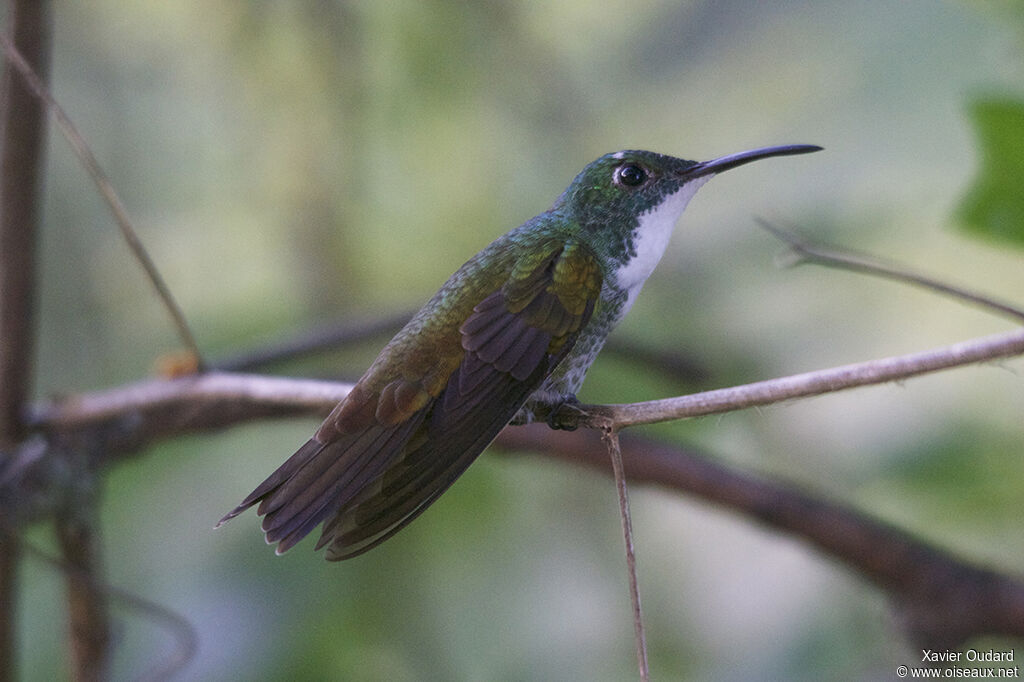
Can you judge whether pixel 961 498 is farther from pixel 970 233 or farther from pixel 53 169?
pixel 53 169

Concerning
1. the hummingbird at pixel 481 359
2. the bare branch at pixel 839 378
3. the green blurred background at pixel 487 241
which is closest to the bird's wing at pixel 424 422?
the hummingbird at pixel 481 359

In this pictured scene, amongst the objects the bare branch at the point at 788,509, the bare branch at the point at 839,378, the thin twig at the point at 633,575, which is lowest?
the thin twig at the point at 633,575

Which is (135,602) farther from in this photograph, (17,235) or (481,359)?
(481,359)

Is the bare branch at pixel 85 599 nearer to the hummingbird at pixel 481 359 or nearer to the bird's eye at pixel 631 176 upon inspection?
the hummingbird at pixel 481 359

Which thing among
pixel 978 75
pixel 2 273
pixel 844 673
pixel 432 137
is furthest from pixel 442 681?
pixel 978 75

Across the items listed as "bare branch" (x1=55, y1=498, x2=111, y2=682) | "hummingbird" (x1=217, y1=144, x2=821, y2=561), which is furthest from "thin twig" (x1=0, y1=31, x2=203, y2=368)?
"bare branch" (x1=55, y1=498, x2=111, y2=682)
